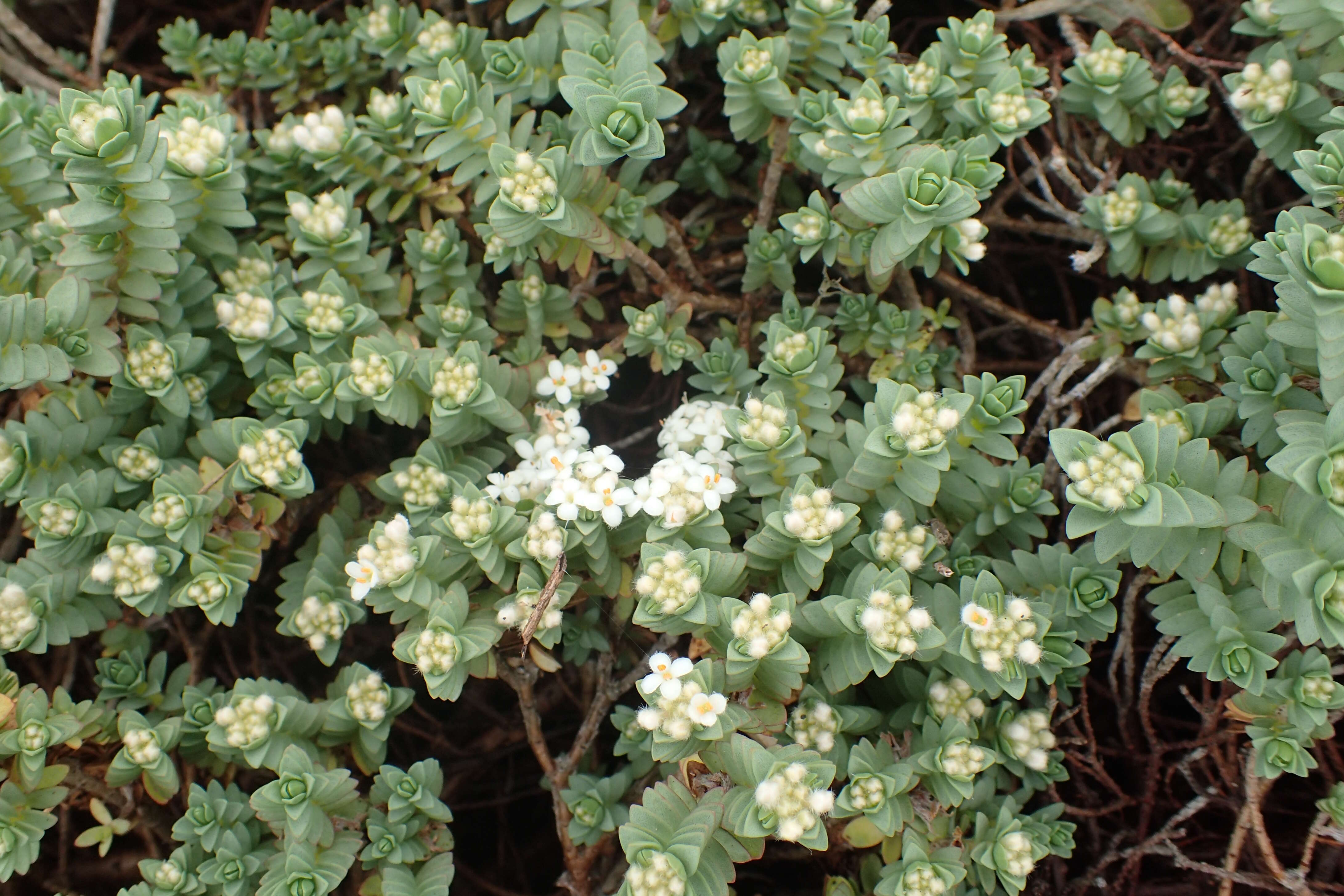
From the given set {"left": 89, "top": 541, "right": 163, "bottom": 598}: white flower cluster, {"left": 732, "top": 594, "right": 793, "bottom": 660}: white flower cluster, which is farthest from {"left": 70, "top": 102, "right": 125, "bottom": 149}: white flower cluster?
{"left": 732, "top": 594, "right": 793, "bottom": 660}: white flower cluster

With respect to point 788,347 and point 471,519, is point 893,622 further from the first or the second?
point 471,519

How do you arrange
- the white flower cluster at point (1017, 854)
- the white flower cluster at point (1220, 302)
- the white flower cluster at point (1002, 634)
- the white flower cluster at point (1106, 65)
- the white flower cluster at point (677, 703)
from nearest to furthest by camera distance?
the white flower cluster at point (677, 703) < the white flower cluster at point (1002, 634) < the white flower cluster at point (1017, 854) < the white flower cluster at point (1220, 302) < the white flower cluster at point (1106, 65)

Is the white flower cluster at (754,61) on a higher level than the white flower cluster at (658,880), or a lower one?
higher

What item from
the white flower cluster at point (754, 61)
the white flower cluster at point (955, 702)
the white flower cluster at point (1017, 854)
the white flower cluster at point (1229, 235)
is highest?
the white flower cluster at point (754, 61)

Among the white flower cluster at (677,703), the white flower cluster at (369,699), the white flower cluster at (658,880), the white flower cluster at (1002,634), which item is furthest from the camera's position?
the white flower cluster at (369,699)

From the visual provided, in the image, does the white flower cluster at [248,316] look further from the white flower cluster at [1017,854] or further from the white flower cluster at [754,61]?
the white flower cluster at [1017,854]

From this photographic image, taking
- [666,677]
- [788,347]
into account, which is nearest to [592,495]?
[666,677]

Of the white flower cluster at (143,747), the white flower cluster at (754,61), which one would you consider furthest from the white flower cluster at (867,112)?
the white flower cluster at (143,747)

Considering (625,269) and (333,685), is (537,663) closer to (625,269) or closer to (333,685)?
(333,685)
